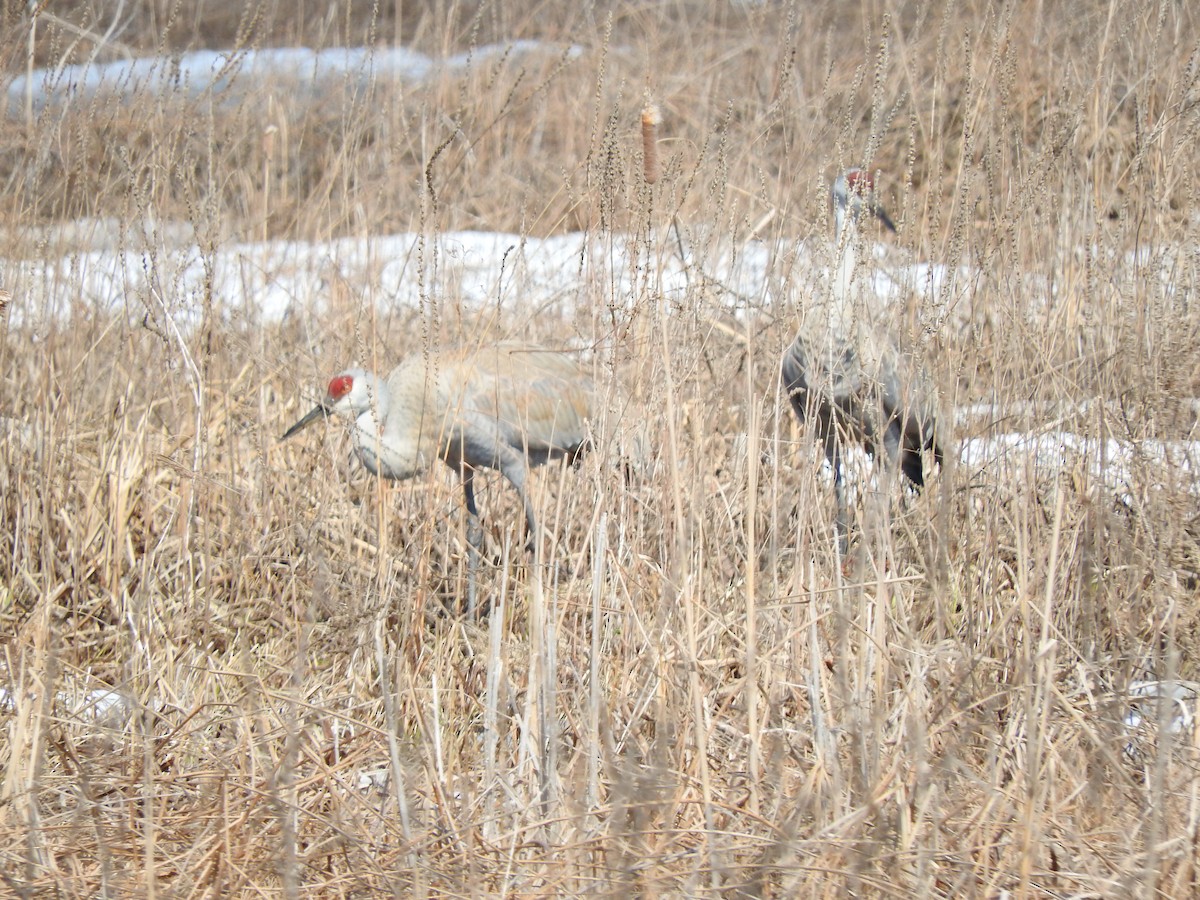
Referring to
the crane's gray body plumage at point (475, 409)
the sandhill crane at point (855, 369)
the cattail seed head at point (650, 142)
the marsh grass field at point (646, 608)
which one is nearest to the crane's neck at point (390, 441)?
the crane's gray body plumage at point (475, 409)

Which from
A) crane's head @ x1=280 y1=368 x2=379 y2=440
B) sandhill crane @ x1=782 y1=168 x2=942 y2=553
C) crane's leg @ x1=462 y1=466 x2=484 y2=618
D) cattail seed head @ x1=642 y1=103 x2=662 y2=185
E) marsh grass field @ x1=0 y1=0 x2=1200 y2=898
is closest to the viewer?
marsh grass field @ x1=0 y1=0 x2=1200 y2=898

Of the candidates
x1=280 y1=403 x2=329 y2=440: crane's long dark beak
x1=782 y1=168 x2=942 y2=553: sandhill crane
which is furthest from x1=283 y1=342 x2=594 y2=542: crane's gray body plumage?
x1=782 y1=168 x2=942 y2=553: sandhill crane

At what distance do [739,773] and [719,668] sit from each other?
1.37ft

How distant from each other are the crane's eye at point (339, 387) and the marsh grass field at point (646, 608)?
14 cm

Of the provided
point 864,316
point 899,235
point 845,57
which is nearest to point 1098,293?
point 864,316

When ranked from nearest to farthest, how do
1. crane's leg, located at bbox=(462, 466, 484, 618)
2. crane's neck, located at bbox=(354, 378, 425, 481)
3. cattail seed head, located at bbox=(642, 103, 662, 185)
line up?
cattail seed head, located at bbox=(642, 103, 662, 185) < crane's leg, located at bbox=(462, 466, 484, 618) < crane's neck, located at bbox=(354, 378, 425, 481)

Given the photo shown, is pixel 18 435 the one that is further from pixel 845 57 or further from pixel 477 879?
pixel 845 57

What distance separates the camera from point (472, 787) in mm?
2082

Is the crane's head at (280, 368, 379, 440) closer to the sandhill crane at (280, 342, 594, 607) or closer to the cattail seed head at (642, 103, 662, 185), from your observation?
the sandhill crane at (280, 342, 594, 607)

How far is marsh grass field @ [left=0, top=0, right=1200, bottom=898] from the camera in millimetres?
1783

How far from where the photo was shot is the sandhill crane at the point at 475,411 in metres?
3.43

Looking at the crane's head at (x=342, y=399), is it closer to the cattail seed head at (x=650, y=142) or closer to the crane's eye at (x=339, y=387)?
the crane's eye at (x=339, y=387)

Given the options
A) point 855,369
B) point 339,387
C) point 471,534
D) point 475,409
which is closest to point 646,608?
point 855,369

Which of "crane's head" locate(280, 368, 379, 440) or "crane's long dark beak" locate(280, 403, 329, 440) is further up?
"crane's head" locate(280, 368, 379, 440)
